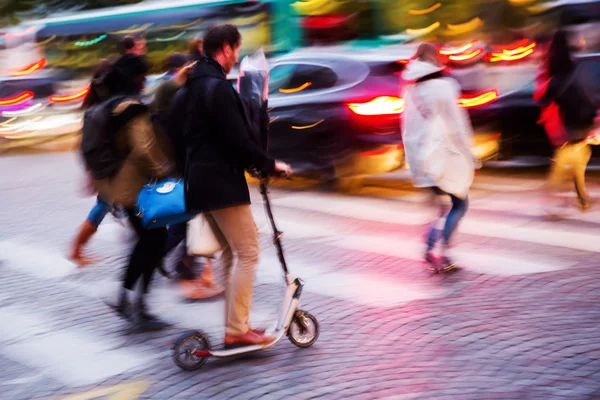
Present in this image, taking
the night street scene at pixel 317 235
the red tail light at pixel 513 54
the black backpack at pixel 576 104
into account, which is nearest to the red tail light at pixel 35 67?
the night street scene at pixel 317 235

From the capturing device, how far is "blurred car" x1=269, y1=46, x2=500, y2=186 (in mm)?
10500

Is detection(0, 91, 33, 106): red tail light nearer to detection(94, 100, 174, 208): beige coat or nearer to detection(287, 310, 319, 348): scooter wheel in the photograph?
detection(94, 100, 174, 208): beige coat

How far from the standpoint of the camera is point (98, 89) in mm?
6344

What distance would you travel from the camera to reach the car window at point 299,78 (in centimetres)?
1098

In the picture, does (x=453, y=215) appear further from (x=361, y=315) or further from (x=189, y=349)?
(x=189, y=349)

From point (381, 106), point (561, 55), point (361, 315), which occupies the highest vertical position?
point (561, 55)

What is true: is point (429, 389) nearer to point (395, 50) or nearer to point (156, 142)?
point (156, 142)

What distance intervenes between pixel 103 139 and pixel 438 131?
99.1 inches

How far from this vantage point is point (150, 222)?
19.5 ft

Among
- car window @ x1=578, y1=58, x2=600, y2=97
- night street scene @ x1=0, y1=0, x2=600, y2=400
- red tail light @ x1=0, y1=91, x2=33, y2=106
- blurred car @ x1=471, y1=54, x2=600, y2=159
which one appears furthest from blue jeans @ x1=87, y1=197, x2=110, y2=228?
red tail light @ x1=0, y1=91, x2=33, y2=106

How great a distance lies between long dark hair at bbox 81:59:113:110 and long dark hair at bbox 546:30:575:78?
14.3 ft

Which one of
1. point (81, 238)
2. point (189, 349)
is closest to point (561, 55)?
point (81, 238)

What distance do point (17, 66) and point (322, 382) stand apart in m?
19.4

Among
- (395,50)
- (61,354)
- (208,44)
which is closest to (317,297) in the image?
(61,354)
